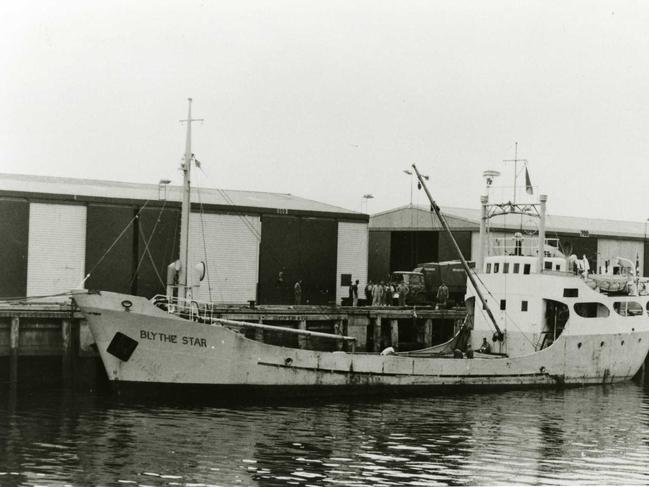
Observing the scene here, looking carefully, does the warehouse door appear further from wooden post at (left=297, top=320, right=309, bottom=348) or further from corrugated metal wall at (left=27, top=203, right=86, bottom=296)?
corrugated metal wall at (left=27, top=203, right=86, bottom=296)

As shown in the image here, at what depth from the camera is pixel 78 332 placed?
24.6 meters

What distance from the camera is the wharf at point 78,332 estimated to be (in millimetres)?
23625

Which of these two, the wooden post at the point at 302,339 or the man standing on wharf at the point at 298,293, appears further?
the man standing on wharf at the point at 298,293

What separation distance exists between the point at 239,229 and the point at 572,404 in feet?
47.2

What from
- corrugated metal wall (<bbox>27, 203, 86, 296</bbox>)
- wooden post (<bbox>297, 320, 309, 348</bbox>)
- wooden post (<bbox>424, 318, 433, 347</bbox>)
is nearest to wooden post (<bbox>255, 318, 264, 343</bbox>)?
wooden post (<bbox>297, 320, 309, 348</bbox>)

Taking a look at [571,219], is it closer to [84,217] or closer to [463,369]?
[463,369]

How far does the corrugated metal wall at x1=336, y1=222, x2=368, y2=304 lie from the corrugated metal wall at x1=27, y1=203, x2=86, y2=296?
11.1 metres

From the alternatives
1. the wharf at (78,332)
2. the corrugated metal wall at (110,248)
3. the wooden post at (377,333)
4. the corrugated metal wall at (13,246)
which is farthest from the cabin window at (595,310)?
the corrugated metal wall at (13,246)

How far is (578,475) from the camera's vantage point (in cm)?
1584

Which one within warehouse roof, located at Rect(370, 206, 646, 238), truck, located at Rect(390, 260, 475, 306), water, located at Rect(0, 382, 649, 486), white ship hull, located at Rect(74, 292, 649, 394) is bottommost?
water, located at Rect(0, 382, 649, 486)

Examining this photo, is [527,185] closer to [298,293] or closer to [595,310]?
[595,310]

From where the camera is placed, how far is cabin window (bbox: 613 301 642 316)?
2902cm

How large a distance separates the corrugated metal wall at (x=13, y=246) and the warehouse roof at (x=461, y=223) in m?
21.3

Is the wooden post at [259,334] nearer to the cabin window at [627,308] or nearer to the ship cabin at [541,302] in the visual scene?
the ship cabin at [541,302]
